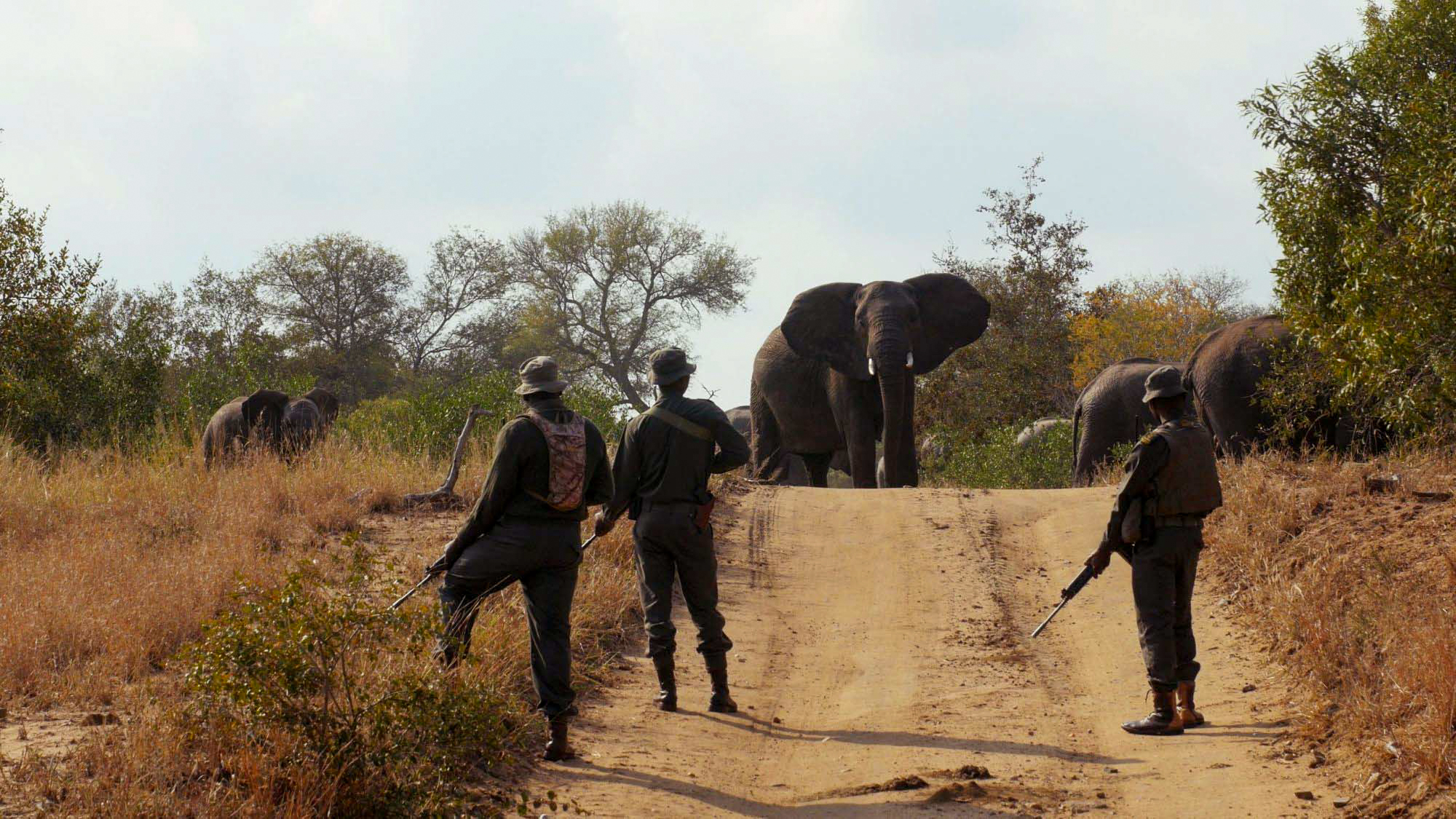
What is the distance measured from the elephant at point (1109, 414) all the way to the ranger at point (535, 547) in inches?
467

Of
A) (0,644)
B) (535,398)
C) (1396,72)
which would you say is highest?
(1396,72)

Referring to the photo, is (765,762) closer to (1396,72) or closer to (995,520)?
(995,520)

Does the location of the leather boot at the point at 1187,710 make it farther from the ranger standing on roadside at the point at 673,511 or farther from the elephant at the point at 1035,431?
the elephant at the point at 1035,431

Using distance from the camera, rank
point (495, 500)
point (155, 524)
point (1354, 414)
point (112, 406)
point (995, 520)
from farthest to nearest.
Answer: point (112, 406) → point (995, 520) → point (1354, 414) → point (155, 524) → point (495, 500)

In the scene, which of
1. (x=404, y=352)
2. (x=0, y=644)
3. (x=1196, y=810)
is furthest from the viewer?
(x=404, y=352)

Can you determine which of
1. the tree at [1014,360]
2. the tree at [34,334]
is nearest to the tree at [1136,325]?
the tree at [1014,360]

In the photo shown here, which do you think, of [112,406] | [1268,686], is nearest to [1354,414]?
[1268,686]

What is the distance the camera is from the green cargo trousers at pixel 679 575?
311 inches

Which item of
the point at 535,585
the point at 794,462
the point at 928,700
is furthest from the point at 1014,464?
the point at 535,585

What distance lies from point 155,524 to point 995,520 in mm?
7771

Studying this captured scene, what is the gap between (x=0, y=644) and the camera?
744 centimetres

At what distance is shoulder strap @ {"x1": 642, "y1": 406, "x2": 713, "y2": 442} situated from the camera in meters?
7.93

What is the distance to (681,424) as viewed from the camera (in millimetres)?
7945

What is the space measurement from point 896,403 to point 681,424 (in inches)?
375
